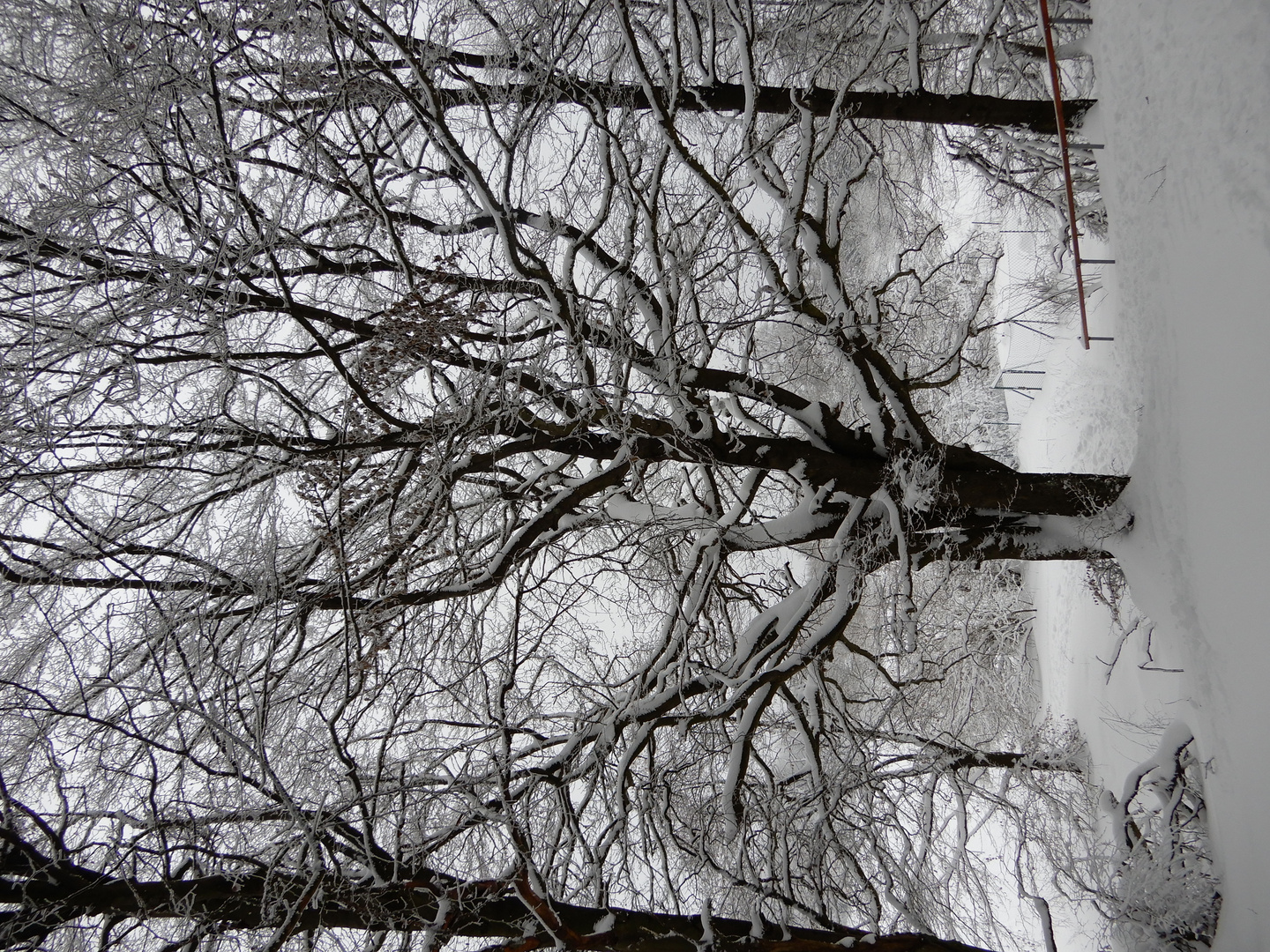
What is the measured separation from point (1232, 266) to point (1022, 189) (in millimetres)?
4204

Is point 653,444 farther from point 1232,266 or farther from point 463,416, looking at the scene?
point 1232,266

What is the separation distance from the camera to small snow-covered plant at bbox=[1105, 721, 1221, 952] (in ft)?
15.6

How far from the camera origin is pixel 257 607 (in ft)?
14.3

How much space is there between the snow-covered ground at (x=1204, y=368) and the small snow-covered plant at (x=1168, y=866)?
0.49ft

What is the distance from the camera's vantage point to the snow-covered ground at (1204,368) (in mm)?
4441

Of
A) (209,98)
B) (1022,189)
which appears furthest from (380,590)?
(1022,189)

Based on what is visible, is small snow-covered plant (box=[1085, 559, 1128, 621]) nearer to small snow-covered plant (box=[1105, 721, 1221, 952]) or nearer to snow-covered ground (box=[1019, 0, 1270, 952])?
snow-covered ground (box=[1019, 0, 1270, 952])

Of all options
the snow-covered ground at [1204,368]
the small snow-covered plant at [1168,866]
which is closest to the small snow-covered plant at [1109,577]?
the snow-covered ground at [1204,368]

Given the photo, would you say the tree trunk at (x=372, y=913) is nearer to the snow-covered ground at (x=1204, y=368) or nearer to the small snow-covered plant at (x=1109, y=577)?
the snow-covered ground at (x=1204, y=368)

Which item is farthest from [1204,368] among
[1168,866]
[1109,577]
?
[1168,866]

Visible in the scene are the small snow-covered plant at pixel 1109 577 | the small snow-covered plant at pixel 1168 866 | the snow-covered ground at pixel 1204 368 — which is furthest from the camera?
the small snow-covered plant at pixel 1109 577

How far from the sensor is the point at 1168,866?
489cm

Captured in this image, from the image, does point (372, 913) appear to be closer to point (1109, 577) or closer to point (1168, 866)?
point (1168, 866)

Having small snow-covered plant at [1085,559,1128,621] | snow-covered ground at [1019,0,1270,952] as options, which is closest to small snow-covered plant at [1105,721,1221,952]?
snow-covered ground at [1019,0,1270,952]
